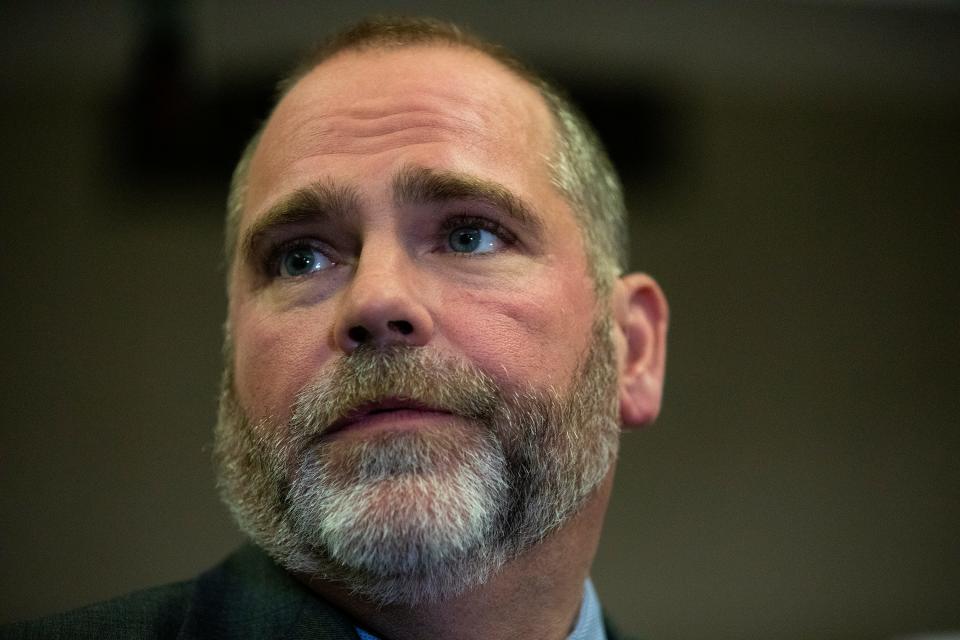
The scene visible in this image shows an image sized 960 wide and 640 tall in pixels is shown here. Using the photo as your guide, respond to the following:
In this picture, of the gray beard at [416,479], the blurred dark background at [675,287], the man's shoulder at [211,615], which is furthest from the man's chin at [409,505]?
the blurred dark background at [675,287]

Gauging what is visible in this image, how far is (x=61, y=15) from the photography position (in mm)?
3449

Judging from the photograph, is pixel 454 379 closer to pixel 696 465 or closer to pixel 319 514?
pixel 319 514

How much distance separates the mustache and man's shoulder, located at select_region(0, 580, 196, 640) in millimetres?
300

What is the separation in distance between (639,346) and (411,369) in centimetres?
56

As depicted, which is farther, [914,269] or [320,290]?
[914,269]

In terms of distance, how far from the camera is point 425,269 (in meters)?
1.26

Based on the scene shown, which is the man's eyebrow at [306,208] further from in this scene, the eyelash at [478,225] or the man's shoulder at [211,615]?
the man's shoulder at [211,615]

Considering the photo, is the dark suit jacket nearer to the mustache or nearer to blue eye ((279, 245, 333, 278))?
the mustache

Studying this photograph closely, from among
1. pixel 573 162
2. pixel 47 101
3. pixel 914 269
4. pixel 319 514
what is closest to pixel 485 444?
pixel 319 514

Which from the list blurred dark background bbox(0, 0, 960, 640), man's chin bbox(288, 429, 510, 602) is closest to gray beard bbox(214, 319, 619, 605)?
man's chin bbox(288, 429, 510, 602)

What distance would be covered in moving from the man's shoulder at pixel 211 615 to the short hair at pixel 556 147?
0.53 metres

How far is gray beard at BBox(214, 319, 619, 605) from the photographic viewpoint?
3.71 ft

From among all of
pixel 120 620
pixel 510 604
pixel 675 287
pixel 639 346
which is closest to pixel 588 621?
pixel 510 604

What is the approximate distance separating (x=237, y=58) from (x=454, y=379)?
2.63 metres
